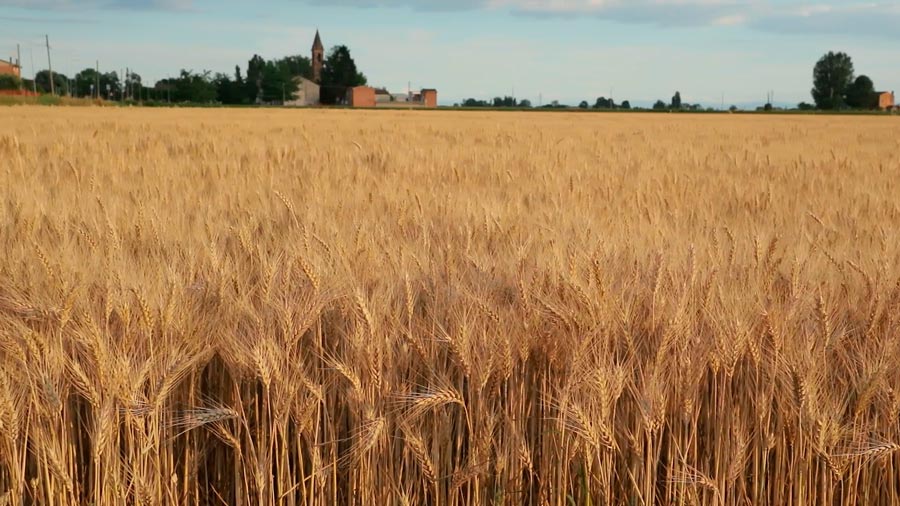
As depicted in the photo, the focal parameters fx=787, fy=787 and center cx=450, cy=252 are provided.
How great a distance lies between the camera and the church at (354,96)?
78.0 metres

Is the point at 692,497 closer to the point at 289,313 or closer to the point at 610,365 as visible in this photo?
the point at 610,365

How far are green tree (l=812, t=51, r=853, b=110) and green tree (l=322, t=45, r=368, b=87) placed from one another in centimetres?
5482

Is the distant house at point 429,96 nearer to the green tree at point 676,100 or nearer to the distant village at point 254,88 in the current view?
the distant village at point 254,88

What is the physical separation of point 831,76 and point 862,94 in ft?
38.8

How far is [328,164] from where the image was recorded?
4.92 m

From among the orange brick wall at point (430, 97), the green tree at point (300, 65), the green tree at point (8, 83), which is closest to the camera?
the green tree at point (8, 83)

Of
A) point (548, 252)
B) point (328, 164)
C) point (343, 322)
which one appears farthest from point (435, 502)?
point (328, 164)

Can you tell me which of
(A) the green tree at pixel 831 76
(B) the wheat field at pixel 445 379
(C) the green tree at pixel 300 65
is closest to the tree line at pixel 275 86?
(A) the green tree at pixel 831 76

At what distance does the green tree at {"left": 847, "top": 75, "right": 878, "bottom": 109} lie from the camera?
84.6m

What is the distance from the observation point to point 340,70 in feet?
273

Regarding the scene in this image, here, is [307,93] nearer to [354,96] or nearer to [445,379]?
[354,96]

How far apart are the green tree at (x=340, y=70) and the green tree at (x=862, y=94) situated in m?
54.8

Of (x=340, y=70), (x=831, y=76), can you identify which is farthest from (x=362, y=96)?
(x=831, y=76)

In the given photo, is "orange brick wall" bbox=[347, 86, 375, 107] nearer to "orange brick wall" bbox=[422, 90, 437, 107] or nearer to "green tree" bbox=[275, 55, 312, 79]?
"orange brick wall" bbox=[422, 90, 437, 107]
